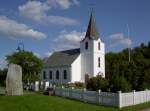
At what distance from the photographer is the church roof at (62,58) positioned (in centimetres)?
5914

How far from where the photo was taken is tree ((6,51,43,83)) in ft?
151

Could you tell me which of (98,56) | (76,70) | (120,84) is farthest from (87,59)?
(120,84)

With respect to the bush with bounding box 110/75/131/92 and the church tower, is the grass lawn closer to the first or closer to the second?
the bush with bounding box 110/75/131/92

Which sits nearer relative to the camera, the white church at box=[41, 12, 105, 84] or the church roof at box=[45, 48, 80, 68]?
the white church at box=[41, 12, 105, 84]

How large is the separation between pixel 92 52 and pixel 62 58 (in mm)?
7970

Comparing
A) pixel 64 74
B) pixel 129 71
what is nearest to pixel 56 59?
pixel 64 74

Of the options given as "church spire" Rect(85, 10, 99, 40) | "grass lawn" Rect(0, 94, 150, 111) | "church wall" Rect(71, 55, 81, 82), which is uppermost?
"church spire" Rect(85, 10, 99, 40)

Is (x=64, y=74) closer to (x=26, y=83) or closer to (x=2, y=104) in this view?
(x=26, y=83)

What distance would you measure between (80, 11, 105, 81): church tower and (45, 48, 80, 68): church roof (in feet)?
6.73

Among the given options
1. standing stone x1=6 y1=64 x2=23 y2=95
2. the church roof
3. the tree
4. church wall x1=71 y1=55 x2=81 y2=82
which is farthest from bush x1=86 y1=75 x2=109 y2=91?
the church roof

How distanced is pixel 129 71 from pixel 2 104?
874 inches

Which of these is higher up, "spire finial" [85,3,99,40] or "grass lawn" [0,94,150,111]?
"spire finial" [85,3,99,40]

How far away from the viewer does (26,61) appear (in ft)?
151

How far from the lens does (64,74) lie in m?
59.4
